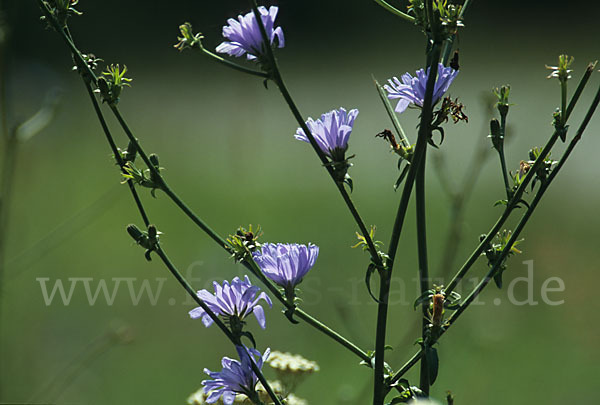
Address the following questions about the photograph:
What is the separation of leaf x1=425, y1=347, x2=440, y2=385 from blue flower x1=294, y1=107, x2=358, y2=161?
0.18 metres

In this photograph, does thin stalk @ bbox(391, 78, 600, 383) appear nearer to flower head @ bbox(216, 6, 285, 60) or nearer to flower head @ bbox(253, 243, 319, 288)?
flower head @ bbox(253, 243, 319, 288)

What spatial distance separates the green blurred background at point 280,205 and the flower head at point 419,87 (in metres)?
0.42

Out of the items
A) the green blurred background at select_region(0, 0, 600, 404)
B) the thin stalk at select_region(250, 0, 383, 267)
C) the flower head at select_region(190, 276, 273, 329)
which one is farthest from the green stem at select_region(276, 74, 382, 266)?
the green blurred background at select_region(0, 0, 600, 404)

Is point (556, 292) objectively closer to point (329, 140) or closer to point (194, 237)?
point (194, 237)

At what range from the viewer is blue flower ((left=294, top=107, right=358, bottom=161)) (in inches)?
22.5

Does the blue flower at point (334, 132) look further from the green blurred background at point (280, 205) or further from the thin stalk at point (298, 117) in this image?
the green blurred background at point (280, 205)

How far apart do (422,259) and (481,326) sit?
165 centimetres

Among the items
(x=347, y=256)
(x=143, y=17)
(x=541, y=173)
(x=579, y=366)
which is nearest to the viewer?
(x=541, y=173)

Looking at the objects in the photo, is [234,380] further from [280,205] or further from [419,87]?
[280,205]

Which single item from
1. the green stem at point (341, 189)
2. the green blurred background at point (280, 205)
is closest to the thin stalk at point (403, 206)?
the green stem at point (341, 189)

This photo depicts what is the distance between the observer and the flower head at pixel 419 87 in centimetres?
57

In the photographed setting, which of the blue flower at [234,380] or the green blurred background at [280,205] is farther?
the green blurred background at [280,205]

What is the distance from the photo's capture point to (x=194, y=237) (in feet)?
10.1

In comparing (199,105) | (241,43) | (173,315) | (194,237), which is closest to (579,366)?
(173,315)
